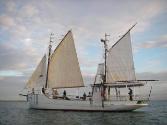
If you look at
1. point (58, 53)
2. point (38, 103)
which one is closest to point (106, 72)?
point (58, 53)

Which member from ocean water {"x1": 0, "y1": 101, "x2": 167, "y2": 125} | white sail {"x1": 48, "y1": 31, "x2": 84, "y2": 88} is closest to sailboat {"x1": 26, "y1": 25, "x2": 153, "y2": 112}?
white sail {"x1": 48, "y1": 31, "x2": 84, "y2": 88}

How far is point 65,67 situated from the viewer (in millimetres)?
56656

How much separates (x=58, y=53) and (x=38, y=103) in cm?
1135

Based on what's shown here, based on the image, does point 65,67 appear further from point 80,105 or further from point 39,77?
point 80,105

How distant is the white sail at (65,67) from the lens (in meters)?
56.1

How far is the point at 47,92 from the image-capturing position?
57781 millimetres

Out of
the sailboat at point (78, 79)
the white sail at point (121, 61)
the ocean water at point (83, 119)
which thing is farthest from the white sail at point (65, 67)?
the ocean water at point (83, 119)

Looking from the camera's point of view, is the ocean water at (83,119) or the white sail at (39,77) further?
the white sail at (39,77)

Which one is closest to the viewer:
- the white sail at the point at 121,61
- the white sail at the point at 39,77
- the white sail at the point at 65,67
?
Result: the white sail at the point at 121,61

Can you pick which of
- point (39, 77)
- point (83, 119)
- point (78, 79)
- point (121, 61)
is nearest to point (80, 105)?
point (78, 79)

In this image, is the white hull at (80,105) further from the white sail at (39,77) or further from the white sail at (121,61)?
the white sail at (121,61)

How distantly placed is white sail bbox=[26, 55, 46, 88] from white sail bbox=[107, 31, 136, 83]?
13.7 m

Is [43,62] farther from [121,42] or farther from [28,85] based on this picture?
[121,42]

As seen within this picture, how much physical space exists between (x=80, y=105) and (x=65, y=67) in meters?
8.23
